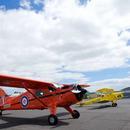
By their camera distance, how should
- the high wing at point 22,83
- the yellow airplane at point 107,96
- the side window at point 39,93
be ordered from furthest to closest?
the yellow airplane at point 107,96, the side window at point 39,93, the high wing at point 22,83

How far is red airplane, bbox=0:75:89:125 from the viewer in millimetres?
15070

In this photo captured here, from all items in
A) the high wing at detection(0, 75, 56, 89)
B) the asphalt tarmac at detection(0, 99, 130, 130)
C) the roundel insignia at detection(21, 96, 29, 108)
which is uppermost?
the high wing at detection(0, 75, 56, 89)

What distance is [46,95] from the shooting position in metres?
16.1

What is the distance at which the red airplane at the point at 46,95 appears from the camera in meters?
15.1

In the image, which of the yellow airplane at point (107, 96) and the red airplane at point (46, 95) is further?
the yellow airplane at point (107, 96)

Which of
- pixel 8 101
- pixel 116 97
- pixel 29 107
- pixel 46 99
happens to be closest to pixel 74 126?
pixel 46 99

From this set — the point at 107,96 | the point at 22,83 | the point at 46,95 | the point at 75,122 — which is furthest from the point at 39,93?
the point at 107,96

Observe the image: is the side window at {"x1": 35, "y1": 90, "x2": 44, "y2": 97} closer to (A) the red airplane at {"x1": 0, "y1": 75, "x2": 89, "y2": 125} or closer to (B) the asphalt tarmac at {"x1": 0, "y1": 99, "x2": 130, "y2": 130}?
(A) the red airplane at {"x1": 0, "y1": 75, "x2": 89, "y2": 125}

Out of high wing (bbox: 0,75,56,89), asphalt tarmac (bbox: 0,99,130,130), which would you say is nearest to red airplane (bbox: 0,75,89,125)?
high wing (bbox: 0,75,56,89)

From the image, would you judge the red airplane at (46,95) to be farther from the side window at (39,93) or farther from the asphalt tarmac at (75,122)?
the asphalt tarmac at (75,122)

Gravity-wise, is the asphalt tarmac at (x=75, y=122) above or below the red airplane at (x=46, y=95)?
below

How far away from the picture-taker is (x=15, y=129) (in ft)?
43.8

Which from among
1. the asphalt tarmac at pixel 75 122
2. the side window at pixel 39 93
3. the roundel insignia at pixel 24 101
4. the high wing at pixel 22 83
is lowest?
the asphalt tarmac at pixel 75 122

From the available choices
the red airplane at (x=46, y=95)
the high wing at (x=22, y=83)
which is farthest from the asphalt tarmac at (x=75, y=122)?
the high wing at (x=22, y=83)
